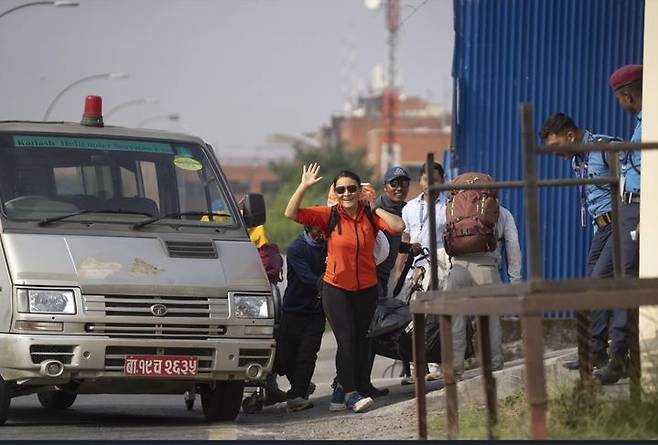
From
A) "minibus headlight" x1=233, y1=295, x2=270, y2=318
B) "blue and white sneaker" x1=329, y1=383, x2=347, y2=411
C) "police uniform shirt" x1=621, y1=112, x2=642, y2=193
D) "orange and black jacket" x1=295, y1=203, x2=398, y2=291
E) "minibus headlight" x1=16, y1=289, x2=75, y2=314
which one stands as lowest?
"blue and white sneaker" x1=329, y1=383, x2=347, y2=411

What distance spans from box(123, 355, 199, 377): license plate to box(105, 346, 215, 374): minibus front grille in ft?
0.09

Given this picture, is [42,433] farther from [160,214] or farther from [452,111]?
[452,111]

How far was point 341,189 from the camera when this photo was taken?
36.8 feet

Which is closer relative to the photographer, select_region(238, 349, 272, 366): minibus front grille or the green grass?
the green grass

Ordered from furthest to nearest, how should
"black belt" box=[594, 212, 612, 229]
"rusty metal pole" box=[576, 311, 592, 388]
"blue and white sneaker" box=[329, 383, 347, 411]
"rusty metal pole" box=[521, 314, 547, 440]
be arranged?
"blue and white sneaker" box=[329, 383, 347, 411]
"black belt" box=[594, 212, 612, 229]
"rusty metal pole" box=[576, 311, 592, 388]
"rusty metal pole" box=[521, 314, 547, 440]

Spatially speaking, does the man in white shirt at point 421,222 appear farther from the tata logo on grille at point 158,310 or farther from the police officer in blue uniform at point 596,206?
the tata logo on grille at point 158,310

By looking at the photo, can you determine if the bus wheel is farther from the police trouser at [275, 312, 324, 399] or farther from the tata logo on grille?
the tata logo on grille

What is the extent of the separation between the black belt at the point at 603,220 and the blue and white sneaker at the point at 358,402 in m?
2.14

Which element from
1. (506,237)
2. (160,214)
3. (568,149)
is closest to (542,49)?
(506,237)

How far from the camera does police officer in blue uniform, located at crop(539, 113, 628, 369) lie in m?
10.4

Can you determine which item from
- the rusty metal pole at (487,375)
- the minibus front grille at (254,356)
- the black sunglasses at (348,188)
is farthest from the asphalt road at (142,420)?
the rusty metal pole at (487,375)

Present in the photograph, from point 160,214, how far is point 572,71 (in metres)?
5.64

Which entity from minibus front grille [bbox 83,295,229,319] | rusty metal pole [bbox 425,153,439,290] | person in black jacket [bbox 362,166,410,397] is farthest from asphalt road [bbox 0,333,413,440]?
rusty metal pole [bbox 425,153,439,290]

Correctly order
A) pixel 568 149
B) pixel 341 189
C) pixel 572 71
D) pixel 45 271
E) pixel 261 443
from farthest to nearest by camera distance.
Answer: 1. pixel 572 71
2. pixel 341 189
3. pixel 45 271
4. pixel 261 443
5. pixel 568 149
